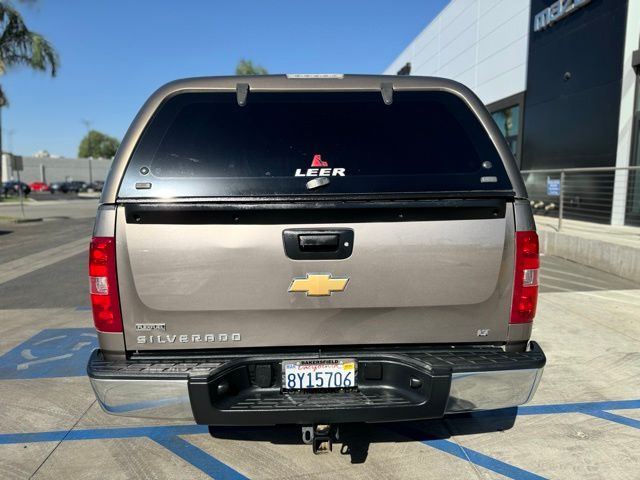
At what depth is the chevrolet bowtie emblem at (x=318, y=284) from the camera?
7.68 ft

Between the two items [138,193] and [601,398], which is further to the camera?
[601,398]

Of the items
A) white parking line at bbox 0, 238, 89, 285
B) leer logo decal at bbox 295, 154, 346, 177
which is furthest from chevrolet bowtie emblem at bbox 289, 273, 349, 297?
white parking line at bbox 0, 238, 89, 285

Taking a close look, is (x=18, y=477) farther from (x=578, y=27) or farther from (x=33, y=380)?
(x=578, y=27)

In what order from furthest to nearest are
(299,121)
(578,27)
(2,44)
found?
(2,44) → (578,27) → (299,121)

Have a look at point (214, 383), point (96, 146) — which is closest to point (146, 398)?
point (214, 383)

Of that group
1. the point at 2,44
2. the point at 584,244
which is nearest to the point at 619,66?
the point at 584,244

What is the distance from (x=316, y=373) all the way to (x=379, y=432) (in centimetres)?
115

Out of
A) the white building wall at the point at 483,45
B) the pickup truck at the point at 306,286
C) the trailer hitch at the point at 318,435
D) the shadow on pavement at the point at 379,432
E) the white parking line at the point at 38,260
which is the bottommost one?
the shadow on pavement at the point at 379,432

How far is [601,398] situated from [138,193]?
11.9ft

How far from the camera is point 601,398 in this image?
146 inches

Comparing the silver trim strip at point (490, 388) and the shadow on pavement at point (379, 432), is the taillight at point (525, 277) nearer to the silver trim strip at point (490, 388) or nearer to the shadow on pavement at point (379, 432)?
the silver trim strip at point (490, 388)

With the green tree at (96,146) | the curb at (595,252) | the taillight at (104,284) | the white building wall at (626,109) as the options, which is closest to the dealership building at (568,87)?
the white building wall at (626,109)

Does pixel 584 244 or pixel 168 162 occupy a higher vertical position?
pixel 168 162

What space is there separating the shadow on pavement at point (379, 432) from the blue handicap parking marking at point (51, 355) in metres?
1.89
